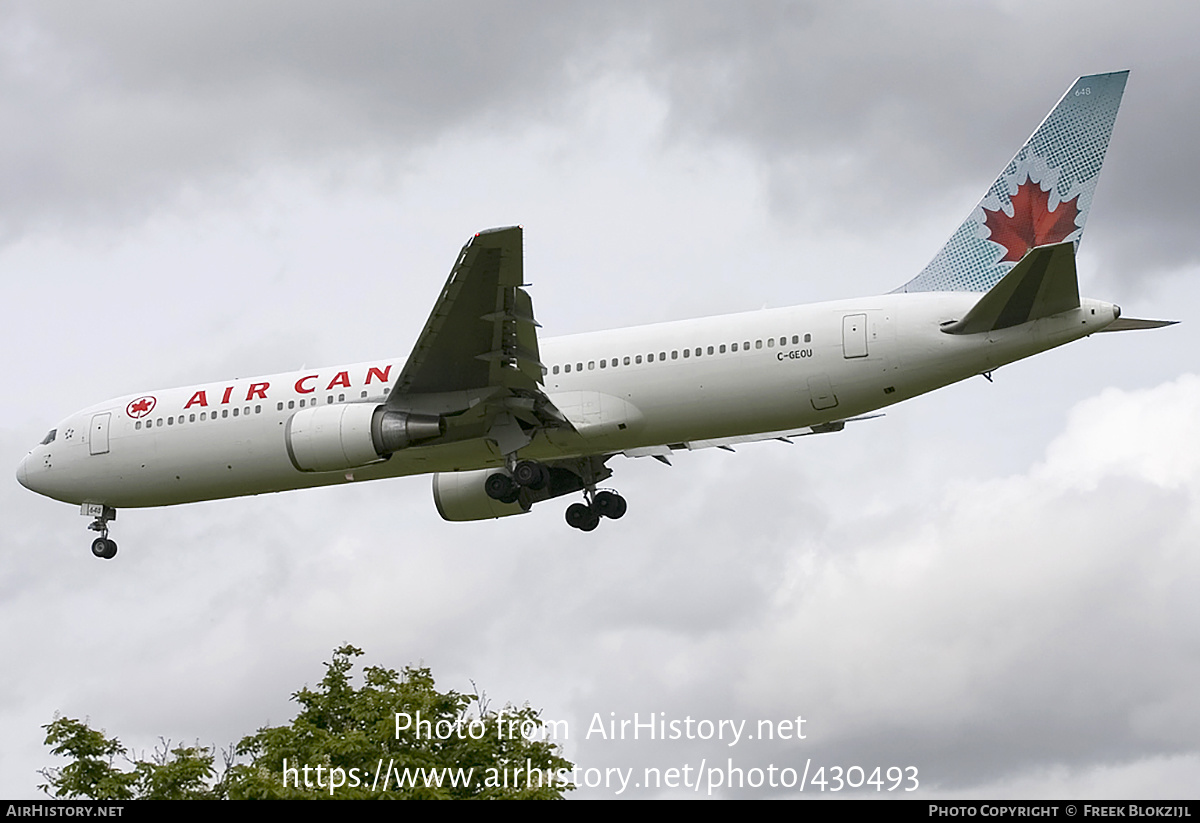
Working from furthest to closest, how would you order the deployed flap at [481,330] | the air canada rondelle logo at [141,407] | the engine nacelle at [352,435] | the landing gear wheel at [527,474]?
Result: the air canada rondelle logo at [141,407]
the landing gear wheel at [527,474]
the engine nacelle at [352,435]
the deployed flap at [481,330]

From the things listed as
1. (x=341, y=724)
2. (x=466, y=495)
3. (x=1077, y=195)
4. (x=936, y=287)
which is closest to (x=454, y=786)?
(x=341, y=724)

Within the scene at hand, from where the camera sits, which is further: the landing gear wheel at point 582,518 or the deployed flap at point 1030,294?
the landing gear wheel at point 582,518

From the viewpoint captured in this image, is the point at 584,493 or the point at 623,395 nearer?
the point at 623,395

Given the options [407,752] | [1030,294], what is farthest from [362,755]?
[1030,294]

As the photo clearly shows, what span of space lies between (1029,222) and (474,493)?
44.6 feet

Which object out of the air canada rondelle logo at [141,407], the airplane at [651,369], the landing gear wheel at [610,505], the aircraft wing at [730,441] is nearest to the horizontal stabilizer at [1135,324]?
the airplane at [651,369]

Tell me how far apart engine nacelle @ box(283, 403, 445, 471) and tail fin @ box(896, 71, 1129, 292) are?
10.00m

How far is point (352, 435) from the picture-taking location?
30859 mm

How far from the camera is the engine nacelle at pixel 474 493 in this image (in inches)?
1451

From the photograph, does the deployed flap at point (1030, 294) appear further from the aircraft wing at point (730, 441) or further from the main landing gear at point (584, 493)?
the main landing gear at point (584, 493)

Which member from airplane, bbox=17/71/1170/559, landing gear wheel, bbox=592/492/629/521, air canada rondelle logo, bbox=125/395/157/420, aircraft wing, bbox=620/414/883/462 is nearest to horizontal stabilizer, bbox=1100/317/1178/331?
airplane, bbox=17/71/1170/559

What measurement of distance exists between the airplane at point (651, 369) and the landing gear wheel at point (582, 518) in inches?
113

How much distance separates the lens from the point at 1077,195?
31047 mm

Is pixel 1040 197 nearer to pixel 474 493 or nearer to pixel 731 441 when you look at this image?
pixel 731 441
